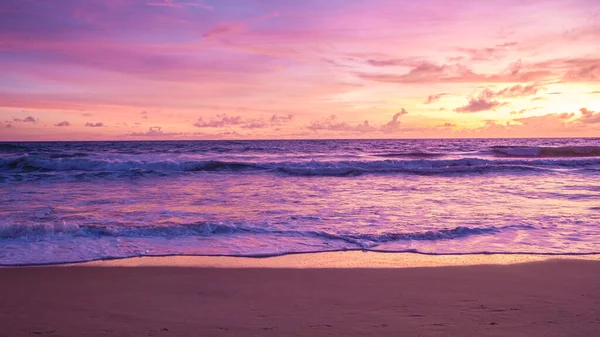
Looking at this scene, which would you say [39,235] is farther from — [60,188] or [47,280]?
[60,188]

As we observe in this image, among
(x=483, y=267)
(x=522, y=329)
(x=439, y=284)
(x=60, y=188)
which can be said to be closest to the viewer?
(x=522, y=329)

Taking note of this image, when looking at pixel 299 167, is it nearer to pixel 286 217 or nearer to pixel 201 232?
pixel 286 217

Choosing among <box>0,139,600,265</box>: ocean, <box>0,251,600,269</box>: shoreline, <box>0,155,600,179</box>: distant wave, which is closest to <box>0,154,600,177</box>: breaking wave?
<box>0,155,600,179</box>: distant wave

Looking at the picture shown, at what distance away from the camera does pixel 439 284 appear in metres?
4.96

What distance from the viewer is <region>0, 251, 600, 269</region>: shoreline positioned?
5863 millimetres

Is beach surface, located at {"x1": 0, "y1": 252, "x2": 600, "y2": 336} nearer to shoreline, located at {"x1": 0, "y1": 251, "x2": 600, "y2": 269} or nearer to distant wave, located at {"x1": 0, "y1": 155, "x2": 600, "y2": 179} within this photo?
shoreline, located at {"x1": 0, "y1": 251, "x2": 600, "y2": 269}

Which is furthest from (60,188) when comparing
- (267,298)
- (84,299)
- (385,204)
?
(267,298)

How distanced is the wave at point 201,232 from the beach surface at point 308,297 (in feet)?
4.04

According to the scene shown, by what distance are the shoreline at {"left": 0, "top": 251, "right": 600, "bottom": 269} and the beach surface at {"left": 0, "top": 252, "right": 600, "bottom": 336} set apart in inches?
1.1

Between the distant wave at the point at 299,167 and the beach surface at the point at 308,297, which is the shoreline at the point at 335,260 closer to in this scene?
the beach surface at the point at 308,297

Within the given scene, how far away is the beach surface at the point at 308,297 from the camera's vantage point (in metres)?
3.78

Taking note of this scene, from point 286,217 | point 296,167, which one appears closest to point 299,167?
point 296,167

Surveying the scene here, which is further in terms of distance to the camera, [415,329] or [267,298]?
[267,298]

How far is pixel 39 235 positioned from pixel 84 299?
144 inches
